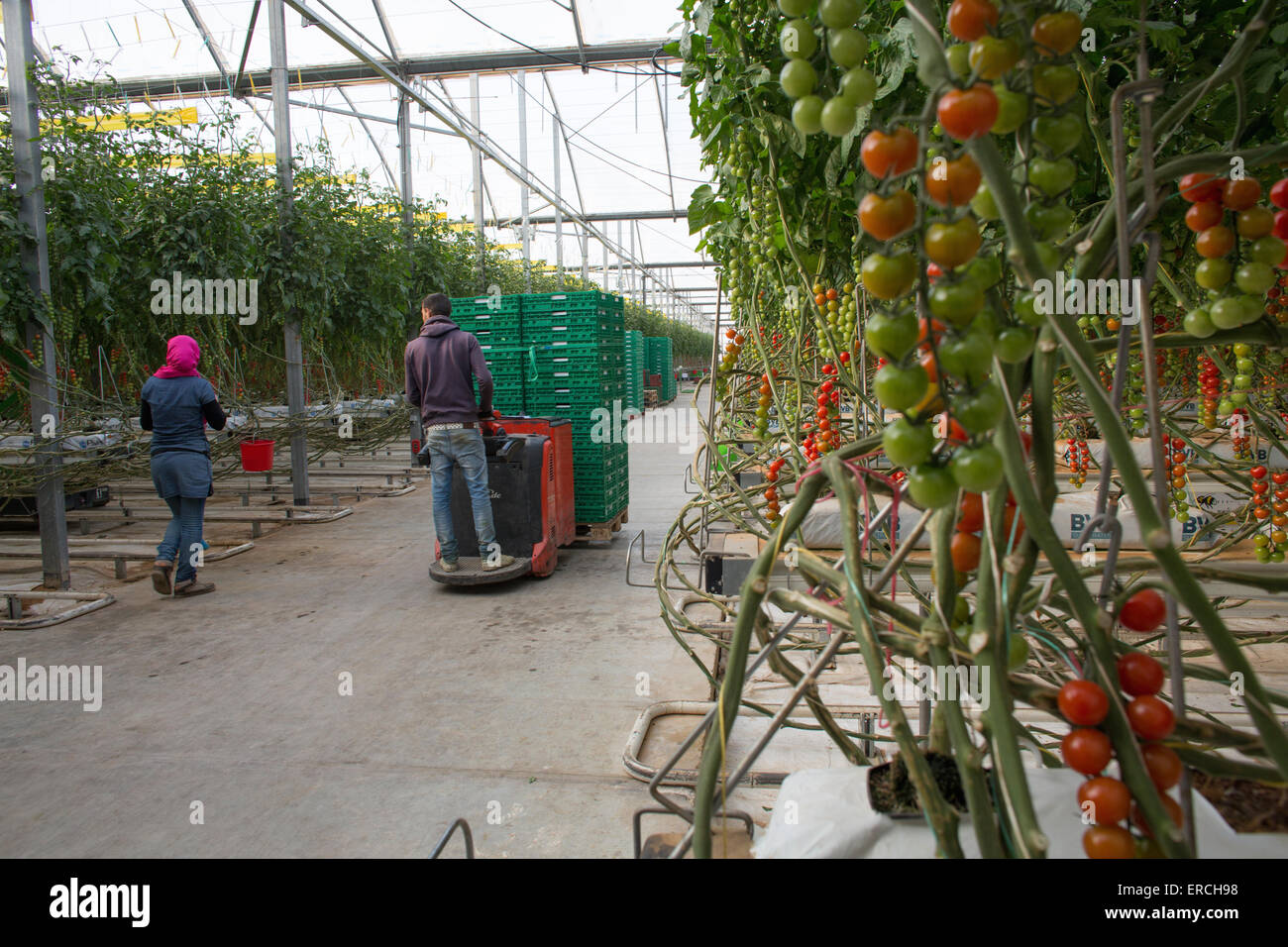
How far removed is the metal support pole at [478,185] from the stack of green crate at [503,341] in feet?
14.4

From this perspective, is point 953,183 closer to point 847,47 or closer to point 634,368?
point 847,47

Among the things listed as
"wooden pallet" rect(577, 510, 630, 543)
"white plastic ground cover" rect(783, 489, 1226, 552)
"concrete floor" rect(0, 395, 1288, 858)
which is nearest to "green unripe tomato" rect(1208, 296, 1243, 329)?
"concrete floor" rect(0, 395, 1288, 858)

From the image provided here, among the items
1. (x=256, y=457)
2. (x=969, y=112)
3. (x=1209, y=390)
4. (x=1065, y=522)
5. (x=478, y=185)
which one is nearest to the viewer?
(x=969, y=112)

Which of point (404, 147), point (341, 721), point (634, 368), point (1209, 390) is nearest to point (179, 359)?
point (341, 721)

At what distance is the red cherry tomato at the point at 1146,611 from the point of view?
63cm

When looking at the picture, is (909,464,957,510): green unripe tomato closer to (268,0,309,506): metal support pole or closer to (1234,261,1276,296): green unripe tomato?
(1234,261,1276,296): green unripe tomato

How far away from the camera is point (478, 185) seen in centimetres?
1116

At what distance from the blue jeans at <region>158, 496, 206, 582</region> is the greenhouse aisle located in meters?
0.23

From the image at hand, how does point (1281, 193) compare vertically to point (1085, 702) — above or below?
above

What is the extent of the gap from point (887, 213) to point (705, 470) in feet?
5.91

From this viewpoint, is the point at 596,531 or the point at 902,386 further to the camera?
the point at 596,531
